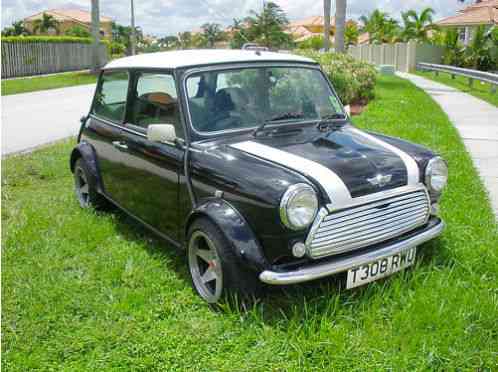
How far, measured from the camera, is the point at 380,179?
3303 millimetres

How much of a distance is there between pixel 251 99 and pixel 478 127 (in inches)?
293

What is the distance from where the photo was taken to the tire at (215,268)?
3125 mm

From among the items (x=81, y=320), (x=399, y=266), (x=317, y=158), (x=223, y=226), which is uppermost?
(x=317, y=158)

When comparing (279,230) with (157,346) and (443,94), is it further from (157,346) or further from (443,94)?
(443,94)

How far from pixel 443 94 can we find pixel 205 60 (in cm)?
1344

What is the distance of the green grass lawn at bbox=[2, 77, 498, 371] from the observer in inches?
115

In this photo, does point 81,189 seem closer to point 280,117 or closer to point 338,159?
point 280,117

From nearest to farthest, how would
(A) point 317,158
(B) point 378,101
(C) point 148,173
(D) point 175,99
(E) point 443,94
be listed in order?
(A) point 317,158 < (D) point 175,99 < (C) point 148,173 < (B) point 378,101 < (E) point 443,94

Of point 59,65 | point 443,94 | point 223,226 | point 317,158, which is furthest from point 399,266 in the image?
point 59,65

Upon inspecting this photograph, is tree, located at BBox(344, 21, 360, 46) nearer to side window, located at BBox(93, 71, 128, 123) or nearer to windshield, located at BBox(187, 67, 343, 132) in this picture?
side window, located at BBox(93, 71, 128, 123)

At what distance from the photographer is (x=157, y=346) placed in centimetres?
307

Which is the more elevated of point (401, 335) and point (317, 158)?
point (317, 158)

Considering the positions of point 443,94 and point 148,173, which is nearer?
point 148,173

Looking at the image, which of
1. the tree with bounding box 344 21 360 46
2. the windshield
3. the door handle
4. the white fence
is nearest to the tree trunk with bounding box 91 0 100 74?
the white fence
